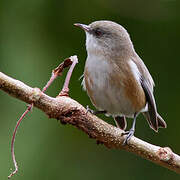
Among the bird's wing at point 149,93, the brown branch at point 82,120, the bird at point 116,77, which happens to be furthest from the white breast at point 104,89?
the brown branch at point 82,120

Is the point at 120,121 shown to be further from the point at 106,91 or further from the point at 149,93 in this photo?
the point at 106,91

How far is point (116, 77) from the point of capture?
3463 mm

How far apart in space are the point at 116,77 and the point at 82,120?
1217 mm

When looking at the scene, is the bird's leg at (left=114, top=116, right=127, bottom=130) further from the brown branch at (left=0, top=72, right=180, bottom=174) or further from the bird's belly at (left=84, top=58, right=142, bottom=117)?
the brown branch at (left=0, top=72, right=180, bottom=174)

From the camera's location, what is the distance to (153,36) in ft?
13.5

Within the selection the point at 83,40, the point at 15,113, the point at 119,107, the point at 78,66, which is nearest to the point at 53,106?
the point at 15,113

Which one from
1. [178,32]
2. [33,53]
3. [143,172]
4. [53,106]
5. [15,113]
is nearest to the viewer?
[53,106]

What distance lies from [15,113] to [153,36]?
1.68 meters

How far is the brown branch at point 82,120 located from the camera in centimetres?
213

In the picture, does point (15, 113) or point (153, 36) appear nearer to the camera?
point (15, 113)

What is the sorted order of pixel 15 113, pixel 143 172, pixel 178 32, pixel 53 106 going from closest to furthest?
pixel 53 106 < pixel 15 113 < pixel 143 172 < pixel 178 32

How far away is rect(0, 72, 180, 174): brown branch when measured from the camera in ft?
6.98

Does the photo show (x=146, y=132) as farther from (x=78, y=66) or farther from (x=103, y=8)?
(x=103, y=8)

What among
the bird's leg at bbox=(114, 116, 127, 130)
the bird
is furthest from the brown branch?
the bird's leg at bbox=(114, 116, 127, 130)
